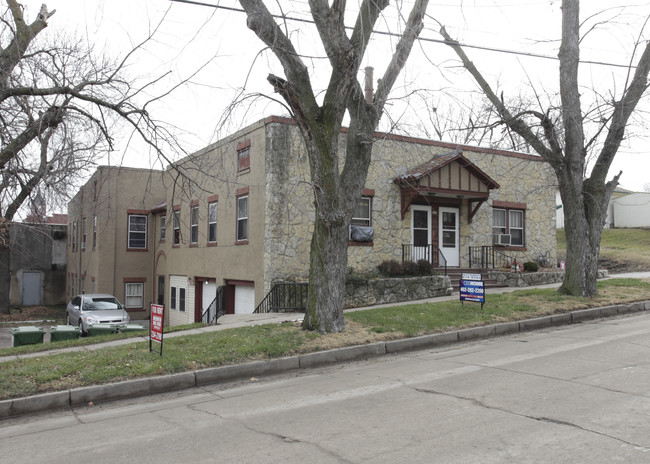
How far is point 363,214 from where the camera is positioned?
1797 cm

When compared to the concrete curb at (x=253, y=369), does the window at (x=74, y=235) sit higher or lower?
higher

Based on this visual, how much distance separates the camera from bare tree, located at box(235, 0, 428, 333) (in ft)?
32.3

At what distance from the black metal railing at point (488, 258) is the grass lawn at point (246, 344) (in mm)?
5543

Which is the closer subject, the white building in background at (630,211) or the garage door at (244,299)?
the garage door at (244,299)

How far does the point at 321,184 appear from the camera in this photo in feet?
33.9

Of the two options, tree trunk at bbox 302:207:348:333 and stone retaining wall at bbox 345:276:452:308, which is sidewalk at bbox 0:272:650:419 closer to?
tree trunk at bbox 302:207:348:333

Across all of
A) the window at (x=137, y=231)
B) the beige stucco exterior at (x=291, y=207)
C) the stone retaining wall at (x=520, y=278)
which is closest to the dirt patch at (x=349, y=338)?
the beige stucco exterior at (x=291, y=207)

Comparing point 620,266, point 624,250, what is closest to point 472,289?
point 620,266

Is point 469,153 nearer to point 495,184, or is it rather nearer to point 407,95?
point 495,184

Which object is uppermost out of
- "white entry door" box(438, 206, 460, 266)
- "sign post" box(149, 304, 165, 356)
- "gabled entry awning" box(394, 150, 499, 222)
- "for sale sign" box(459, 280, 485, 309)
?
"gabled entry awning" box(394, 150, 499, 222)

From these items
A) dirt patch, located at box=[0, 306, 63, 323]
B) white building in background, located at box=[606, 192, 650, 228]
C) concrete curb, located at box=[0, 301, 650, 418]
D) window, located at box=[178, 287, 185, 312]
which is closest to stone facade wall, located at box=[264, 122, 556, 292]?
concrete curb, located at box=[0, 301, 650, 418]

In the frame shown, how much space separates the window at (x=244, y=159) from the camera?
17859 mm

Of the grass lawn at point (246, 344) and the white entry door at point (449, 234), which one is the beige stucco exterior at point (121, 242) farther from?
the grass lawn at point (246, 344)

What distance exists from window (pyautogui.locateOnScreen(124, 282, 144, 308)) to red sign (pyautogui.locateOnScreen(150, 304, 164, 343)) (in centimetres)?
2073
